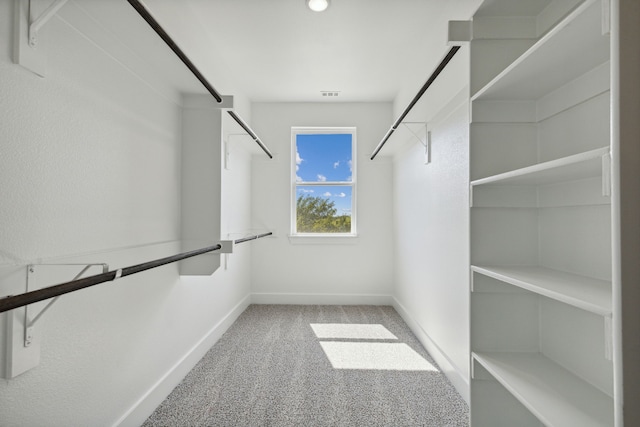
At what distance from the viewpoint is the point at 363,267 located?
12.7 ft

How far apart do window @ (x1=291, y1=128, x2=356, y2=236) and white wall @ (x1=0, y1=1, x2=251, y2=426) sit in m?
2.12

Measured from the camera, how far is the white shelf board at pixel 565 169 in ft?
2.45

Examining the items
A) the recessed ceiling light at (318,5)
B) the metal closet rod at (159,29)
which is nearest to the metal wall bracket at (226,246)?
the metal closet rod at (159,29)

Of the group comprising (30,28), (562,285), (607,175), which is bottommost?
(562,285)

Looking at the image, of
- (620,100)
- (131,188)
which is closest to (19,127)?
(131,188)

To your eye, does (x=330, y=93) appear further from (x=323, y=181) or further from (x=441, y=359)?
(x=441, y=359)

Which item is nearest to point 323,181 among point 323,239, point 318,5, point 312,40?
point 323,239

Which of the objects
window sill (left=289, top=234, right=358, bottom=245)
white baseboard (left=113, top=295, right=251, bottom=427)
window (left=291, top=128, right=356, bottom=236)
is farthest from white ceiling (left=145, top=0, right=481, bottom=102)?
white baseboard (left=113, top=295, right=251, bottom=427)

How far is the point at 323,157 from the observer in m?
4.02

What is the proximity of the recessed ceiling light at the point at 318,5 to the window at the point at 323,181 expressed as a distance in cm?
189

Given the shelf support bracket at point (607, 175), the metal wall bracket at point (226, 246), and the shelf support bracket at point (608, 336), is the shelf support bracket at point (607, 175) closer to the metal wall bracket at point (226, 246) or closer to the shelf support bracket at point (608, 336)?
the shelf support bracket at point (608, 336)

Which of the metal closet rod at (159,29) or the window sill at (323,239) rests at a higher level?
the metal closet rod at (159,29)

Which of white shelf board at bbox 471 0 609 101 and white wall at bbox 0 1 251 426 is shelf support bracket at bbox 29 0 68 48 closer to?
white wall at bbox 0 1 251 426

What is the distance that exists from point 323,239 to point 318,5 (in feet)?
8.10
